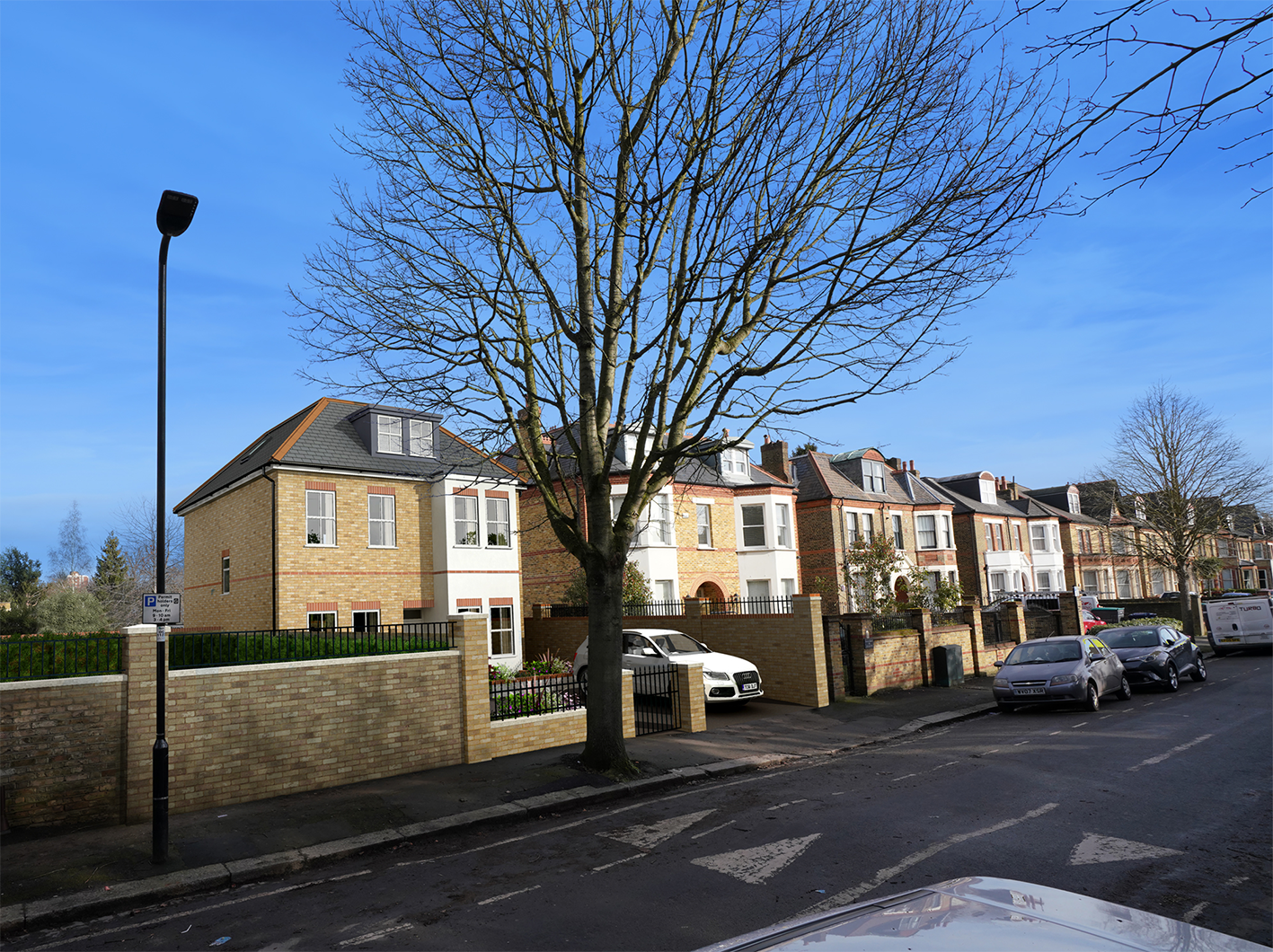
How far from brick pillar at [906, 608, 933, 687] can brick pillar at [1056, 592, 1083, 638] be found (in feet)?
30.3

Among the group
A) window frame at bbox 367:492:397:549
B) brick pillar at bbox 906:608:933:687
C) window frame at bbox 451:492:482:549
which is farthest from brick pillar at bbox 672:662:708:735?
window frame at bbox 367:492:397:549

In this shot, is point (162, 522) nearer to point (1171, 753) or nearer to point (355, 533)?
point (1171, 753)

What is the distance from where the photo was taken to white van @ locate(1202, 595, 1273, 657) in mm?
28516

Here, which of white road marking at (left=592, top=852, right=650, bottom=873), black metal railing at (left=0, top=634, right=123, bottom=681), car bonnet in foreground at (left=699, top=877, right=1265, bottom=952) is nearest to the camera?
car bonnet in foreground at (left=699, top=877, right=1265, bottom=952)

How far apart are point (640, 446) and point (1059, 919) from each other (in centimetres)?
907

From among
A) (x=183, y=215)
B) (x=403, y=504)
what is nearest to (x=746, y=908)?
(x=183, y=215)

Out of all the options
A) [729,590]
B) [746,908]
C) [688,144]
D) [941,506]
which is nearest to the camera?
[746,908]

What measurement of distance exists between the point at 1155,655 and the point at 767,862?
54.3 feet

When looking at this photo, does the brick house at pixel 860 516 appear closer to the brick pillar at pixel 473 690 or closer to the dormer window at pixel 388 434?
the dormer window at pixel 388 434

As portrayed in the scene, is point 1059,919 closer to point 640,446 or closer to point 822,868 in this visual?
point 822,868

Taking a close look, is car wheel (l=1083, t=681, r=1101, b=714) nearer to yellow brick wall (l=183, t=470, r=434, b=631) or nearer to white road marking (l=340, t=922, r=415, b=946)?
white road marking (l=340, t=922, r=415, b=946)

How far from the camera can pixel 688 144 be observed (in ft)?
35.0

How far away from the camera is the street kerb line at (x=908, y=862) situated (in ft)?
19.3

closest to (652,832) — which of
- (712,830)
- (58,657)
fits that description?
(712,830)
